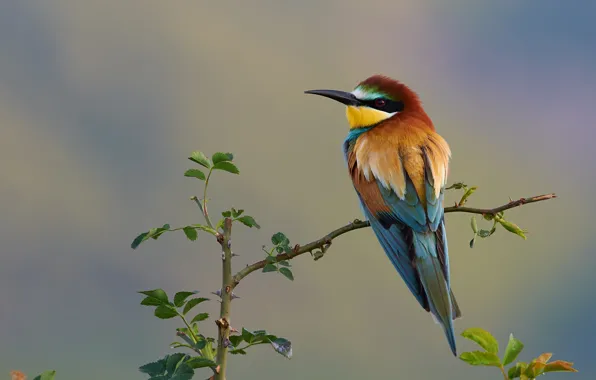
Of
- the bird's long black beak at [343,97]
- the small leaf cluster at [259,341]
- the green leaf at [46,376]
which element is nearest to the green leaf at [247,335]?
the small leaf cluster at [259,341]

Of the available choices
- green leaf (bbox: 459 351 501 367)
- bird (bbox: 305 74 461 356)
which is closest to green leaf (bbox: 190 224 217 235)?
green leaf (bbox: 459 351 501 367)

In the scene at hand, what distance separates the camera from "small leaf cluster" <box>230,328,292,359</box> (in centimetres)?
90

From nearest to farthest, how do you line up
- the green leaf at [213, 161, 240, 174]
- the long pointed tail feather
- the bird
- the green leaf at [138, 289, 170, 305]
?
the green leaf at [138, 289, 170, 305], the green leaf at [213, 161, 240, 174], the long pointed tail feather, the bird

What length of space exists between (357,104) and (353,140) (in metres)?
0.11

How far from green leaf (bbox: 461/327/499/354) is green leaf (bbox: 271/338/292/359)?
0.24m

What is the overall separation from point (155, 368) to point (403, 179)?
90 centimetres

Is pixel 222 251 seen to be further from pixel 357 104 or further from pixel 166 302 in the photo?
A: pixel 357 104

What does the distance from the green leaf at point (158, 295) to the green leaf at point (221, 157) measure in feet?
0.68

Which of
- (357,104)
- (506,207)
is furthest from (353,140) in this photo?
(506,207)

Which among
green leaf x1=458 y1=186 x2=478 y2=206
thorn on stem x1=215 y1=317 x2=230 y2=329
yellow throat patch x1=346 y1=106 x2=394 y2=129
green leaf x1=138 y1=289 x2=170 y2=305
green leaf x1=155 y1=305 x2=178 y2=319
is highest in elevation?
yellow throat patch x1=346 y1=106 x2=394 y2=129

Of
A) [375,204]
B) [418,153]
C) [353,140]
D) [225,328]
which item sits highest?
[353,140]

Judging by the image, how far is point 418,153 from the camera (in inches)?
67.2

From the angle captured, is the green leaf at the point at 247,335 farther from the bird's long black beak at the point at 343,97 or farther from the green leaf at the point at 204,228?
the bird's long black beak at the point at 343,97

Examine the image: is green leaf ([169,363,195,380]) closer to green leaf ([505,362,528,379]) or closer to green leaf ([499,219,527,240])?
green leaf ([505,362,528,379])
